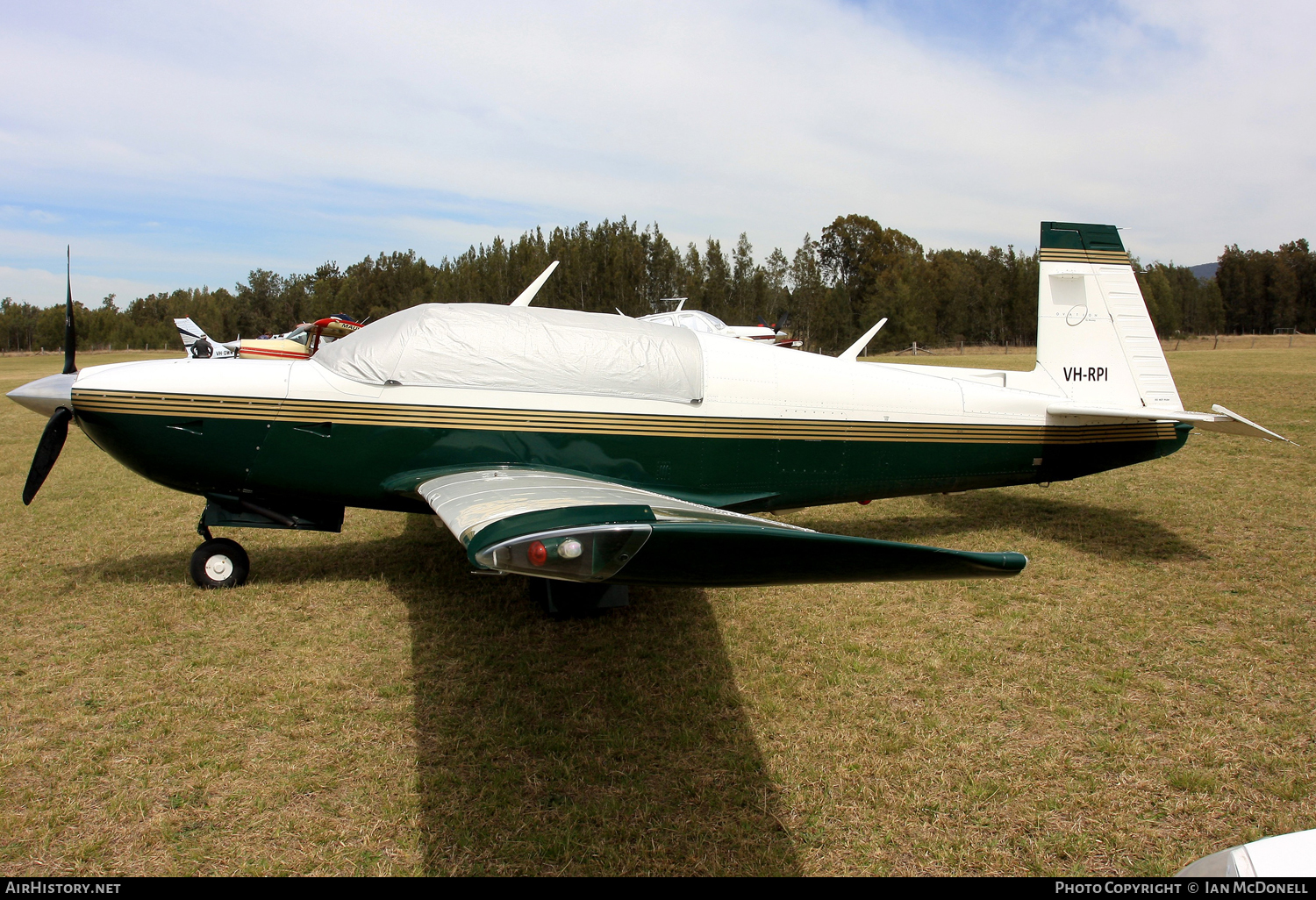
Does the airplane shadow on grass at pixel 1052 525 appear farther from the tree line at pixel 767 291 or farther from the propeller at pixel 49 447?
the tree line at pixel 767 291

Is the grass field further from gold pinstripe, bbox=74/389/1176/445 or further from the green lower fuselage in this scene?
gold pinstripe, bbox=74/389/1176/445

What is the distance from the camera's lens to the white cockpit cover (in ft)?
15.5

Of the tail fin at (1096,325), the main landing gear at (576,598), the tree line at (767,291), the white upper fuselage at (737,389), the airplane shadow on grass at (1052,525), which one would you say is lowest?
the main landing gear at (576,598)

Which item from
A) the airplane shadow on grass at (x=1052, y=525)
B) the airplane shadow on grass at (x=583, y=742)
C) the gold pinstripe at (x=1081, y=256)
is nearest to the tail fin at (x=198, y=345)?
the airplane shadow on grass at (x=583, y=742)

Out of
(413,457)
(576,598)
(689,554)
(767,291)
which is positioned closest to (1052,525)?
(576,598)

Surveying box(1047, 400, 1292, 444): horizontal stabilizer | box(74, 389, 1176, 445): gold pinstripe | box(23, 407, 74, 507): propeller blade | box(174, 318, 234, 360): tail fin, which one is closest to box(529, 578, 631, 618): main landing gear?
box(74, 389, 1176, 445): gold pinstripe

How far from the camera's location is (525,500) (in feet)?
11.3

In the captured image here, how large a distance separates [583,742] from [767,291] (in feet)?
194

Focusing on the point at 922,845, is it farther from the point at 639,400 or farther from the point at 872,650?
the point at 639,400

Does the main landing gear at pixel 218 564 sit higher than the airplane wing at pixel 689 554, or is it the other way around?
the airplane wing at pixel 689 554

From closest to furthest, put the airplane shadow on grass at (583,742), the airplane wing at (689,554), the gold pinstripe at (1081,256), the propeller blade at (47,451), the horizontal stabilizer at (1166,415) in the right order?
the airplane wing at (689,554), the airplane shadow on grass at (583,742), the propeller blade at (47,451), the horizontal stabilizer at (1166,415), the gold pinstripe at (1081,256)

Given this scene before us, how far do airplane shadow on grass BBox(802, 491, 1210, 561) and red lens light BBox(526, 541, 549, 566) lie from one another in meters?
5.08

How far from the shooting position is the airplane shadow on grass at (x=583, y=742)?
8.80 ft

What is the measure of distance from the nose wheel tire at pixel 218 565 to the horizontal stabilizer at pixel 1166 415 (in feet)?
20.7
